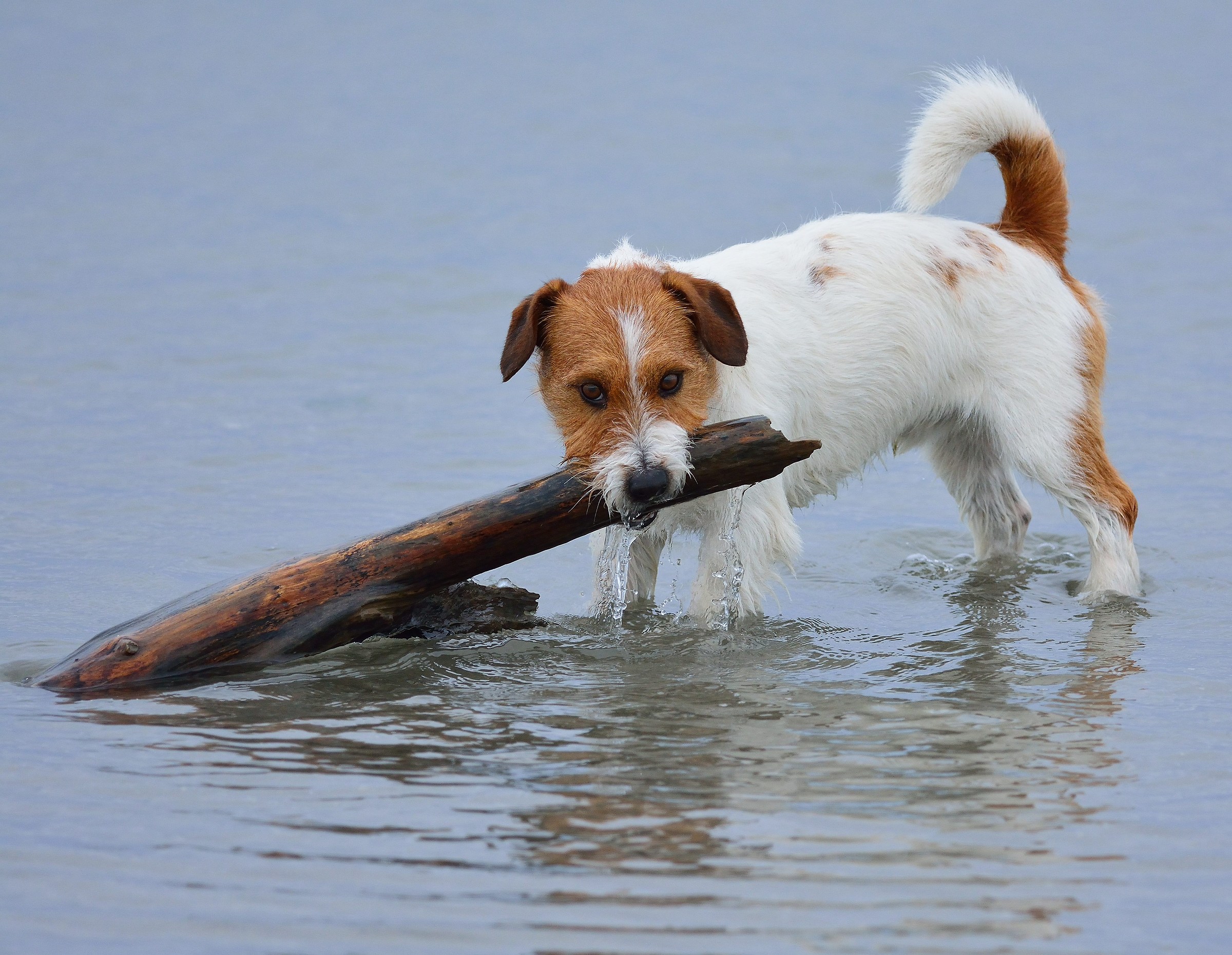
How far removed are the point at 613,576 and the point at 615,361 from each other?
128cm

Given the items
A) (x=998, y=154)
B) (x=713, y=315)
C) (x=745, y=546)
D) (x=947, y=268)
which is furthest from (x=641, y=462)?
(x=998, y=154)

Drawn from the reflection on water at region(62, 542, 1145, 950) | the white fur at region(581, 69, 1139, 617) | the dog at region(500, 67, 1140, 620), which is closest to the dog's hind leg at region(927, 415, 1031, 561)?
the dog at region(500, 67, 1140, 620)

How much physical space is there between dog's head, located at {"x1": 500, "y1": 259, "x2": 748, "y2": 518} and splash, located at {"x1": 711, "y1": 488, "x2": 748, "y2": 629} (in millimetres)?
491

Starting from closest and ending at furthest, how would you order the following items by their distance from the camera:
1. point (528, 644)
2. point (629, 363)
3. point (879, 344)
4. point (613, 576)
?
1. point (629, 363)
2. point (528, 644)
3. point (613, 576)
4. point (879, 344)

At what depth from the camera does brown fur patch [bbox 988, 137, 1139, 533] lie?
632cm

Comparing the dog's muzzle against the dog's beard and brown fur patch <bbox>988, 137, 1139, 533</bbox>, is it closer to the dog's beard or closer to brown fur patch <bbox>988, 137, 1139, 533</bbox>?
the dog's beard

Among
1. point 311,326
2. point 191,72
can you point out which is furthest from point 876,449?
point 191,72

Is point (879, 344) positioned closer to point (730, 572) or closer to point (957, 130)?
point (957, 130)

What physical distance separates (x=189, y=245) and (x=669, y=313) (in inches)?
495

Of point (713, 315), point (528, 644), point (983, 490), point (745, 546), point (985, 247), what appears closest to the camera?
point (713, 315)

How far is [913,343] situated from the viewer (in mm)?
6055

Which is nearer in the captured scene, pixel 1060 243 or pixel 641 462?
pixel 641 462

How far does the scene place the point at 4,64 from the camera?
25.3m

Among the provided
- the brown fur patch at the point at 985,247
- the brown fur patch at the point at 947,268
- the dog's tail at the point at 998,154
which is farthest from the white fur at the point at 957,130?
the brown fur patch at the point at 947,268
